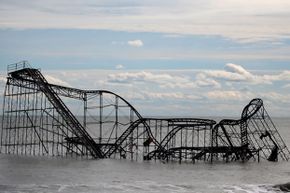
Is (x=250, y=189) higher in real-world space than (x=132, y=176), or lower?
lower

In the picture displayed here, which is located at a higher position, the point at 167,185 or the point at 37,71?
the point at 37,71

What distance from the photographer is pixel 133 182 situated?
49.6 meters

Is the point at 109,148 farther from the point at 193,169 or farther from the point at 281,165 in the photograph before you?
the point at 281,165

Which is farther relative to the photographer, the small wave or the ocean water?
the ocean water

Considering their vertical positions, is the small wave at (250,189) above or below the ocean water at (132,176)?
below

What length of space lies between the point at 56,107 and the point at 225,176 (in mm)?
21857

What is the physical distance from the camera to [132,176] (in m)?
53.9

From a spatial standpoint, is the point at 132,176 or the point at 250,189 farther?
the point at 132,176

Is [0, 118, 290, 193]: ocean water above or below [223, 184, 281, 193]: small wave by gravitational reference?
above

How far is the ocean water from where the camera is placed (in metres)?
45.2

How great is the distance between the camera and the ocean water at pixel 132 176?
1781 inches

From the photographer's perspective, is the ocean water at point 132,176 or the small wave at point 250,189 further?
the ocean water at point 132,176

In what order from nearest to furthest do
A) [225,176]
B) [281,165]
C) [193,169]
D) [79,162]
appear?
1. [225,176]
2. [193,169]
3. [79,162]
4. [281,165]

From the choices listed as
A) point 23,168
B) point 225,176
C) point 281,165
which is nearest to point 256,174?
point 225,176
